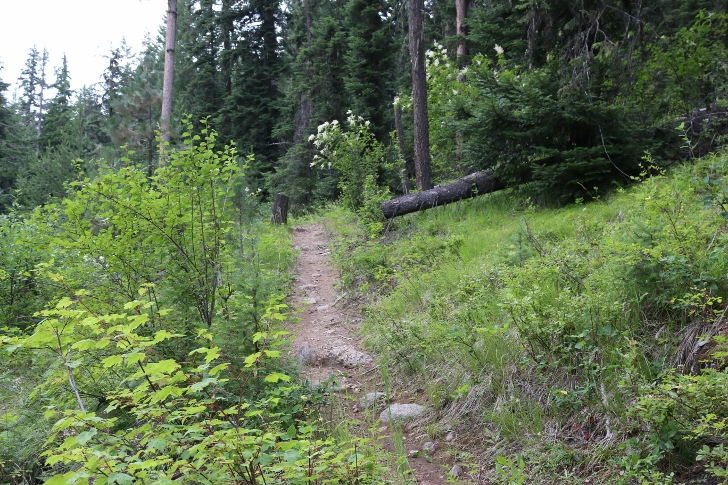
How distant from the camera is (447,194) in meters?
9.38

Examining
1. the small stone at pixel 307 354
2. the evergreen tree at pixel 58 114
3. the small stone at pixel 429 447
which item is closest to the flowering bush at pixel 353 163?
the small stone at pixel 307 354

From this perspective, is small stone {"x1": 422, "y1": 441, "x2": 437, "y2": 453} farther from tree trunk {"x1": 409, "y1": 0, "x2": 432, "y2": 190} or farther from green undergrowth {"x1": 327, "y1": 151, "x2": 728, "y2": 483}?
tree trunk {"x1": 409, "y1": 0, "x2": 432, "y2": 190}

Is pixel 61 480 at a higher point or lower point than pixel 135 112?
lower

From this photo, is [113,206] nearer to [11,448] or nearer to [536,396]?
[11,448]

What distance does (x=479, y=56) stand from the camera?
12.1m

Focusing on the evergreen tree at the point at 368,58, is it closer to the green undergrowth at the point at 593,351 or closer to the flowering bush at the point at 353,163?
the flowering bush at the point at 353,163

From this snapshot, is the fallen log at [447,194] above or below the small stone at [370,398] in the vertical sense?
above

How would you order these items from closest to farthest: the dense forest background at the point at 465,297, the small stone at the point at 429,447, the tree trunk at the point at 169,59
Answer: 1. the dense forest background at the point at 465,297
2. the small stone at the point at 429,447
3. the tree trunk at the point at 169,59

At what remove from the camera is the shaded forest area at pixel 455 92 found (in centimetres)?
727

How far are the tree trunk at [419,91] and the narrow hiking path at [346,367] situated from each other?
3.31 meters

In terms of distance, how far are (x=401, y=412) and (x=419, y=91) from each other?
831cm

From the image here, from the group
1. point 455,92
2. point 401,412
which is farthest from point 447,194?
point 401,412

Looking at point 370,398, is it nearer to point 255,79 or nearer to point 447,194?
point 447,194

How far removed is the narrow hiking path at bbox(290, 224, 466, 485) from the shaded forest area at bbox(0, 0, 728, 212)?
305 cm
